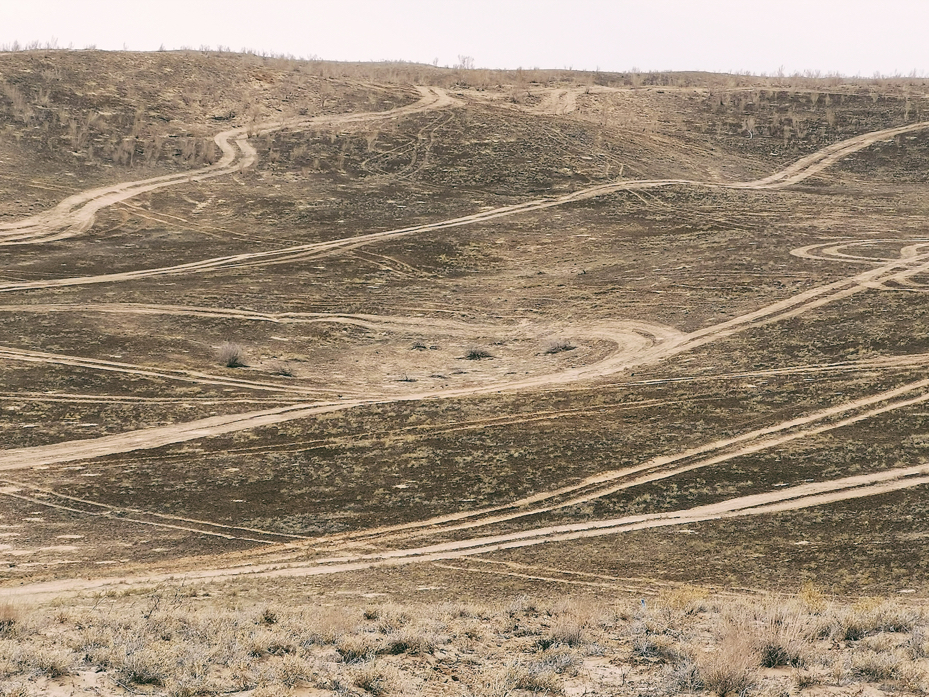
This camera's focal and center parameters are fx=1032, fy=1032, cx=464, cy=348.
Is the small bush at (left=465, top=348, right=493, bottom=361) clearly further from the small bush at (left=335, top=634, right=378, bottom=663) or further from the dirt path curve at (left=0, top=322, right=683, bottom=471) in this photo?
the small bush at (left=335, top=634, right=378, bottom=663)

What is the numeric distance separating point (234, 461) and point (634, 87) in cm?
4128

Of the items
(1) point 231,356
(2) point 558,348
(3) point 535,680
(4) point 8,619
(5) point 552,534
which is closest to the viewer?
(3) point 535,680

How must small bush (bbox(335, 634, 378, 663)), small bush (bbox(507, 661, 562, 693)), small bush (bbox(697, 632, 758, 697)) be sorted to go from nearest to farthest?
small bush (bbox(697, 632, 758, 697)) < small bush (bbox(507, 661, 562, 693)) < small bush (bbox(335, 634, 378, 663))

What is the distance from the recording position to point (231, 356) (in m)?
21.8

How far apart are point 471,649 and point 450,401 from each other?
1033 centimetres

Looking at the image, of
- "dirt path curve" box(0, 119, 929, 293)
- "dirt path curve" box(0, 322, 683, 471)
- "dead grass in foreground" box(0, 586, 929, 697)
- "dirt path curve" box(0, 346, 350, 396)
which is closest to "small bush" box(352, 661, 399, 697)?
"dead grass in foreground" box(0, 586, 929, 697)

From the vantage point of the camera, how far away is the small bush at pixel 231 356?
21.8 meters

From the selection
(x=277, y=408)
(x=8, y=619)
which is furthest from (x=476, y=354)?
(x=8, y=619)

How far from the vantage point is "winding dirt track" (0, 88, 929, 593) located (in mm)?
13391

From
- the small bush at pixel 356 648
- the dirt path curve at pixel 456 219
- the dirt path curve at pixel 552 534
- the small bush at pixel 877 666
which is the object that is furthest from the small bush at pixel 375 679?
the dirt path curve at pixel 456 219

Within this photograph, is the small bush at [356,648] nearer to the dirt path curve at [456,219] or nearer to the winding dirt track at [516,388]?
the winding dirt track at [516,388]

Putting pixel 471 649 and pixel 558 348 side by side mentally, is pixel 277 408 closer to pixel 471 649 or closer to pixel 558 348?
pixel 558 348

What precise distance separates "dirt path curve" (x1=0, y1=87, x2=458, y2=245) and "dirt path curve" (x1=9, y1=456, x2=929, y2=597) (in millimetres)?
22173

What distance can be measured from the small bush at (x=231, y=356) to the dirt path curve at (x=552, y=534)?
9.53 m
